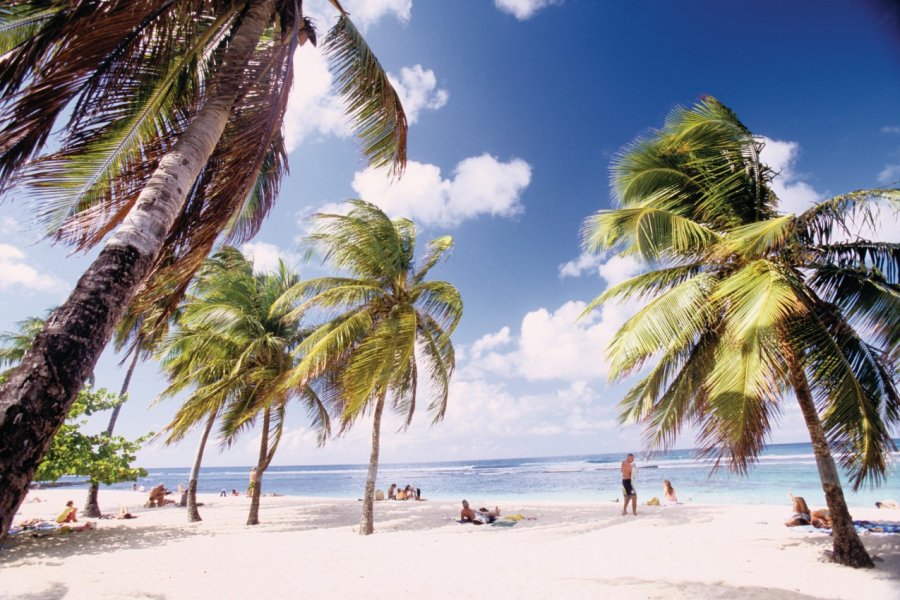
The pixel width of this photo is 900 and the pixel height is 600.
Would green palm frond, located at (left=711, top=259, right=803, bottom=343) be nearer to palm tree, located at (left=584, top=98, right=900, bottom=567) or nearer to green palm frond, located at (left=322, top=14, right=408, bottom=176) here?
palm tree, located at (left=584, top=98, right=900, bottom=567)

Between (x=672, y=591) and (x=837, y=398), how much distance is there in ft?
10.5

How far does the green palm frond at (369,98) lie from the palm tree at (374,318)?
4.15 m

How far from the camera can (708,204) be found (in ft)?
22.9

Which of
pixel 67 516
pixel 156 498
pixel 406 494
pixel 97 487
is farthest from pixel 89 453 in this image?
pixel 406 494

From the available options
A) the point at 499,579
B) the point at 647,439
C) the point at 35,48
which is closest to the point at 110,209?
the point at 35,48

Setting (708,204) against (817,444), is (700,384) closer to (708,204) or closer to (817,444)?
(817,444)

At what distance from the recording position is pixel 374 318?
1020 cm

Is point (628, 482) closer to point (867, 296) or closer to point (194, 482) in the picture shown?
point (867, 296)

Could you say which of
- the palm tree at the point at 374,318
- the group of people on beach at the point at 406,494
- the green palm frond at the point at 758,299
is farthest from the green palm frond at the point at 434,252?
the group of people on beach at the point at 406,494

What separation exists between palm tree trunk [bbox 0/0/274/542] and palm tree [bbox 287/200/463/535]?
572cm

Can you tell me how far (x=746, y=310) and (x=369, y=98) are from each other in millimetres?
5032

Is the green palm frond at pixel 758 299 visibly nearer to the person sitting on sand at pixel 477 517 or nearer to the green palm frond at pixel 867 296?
the green palm frond at pixel 867 296

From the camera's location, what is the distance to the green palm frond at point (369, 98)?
15.6 feet

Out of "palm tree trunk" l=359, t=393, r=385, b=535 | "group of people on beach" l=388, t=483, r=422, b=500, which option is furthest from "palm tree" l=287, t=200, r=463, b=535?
"group of people on beach" l=388, t=483, r=422, b=500
